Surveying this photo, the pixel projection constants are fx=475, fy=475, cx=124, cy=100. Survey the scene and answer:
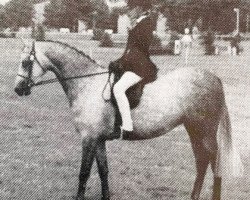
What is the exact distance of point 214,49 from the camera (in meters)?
25.0

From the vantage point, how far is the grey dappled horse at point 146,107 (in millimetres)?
6340

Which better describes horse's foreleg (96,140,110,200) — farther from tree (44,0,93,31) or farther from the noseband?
tree (44,0,93,31)

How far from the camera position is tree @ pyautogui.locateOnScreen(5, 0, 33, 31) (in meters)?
9.83


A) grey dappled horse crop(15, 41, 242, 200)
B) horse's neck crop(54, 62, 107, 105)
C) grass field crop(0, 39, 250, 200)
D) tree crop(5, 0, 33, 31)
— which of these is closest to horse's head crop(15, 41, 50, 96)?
grey dappled horse crop(15, 41, 242, 200)

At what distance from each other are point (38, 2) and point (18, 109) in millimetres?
4122

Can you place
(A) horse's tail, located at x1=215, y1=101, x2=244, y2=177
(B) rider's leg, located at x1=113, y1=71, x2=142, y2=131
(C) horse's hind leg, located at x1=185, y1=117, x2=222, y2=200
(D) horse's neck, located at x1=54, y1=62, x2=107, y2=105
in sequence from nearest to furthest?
(B) rider's leg, located at x1=113, y1=71, x2=142, y2=131
(D) horse's neck, located at x1=54, y1=62, x2=107, y2=105
(C) horse's hind leg, located at x1=185, y1=117, x2=222, y2=200
(A) horse's tail, located at x1=215, y1=101, x2=244, y2=177

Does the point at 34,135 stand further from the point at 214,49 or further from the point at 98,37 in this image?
the point at 214,49

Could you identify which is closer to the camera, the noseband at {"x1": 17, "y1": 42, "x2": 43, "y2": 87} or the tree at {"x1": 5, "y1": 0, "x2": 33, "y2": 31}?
the noseband at {"x1": 17, "y1": 42, "x2": 43, "y2": 87}

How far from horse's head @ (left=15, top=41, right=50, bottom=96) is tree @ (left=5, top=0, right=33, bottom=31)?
3675mm

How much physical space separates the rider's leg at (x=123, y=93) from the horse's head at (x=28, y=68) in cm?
110

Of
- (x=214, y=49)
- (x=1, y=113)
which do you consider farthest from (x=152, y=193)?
(x=214, y=49)

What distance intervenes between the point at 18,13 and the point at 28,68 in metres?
4.10

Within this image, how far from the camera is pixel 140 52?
6.31 meters

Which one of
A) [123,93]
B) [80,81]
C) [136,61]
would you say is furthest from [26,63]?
[136,61]
